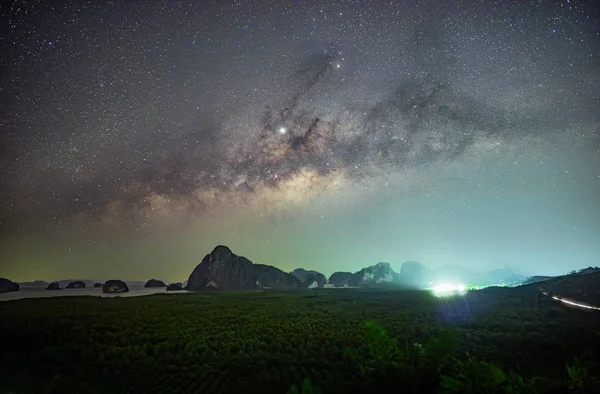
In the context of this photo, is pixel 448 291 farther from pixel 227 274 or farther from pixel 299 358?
pixel 227 274

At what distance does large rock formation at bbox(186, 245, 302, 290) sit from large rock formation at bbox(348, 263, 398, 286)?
49830mm

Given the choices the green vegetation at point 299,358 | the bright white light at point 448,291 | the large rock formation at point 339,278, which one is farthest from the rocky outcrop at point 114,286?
the large rock formation at point 339,278

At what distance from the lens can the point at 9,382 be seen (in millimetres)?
8531

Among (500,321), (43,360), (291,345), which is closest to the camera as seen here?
(43,360)

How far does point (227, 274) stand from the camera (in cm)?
9388

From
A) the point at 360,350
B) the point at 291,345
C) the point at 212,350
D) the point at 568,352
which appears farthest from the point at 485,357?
the point at 212,350

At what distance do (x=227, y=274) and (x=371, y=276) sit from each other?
86.4m

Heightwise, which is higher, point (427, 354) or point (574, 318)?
point (427, 354)

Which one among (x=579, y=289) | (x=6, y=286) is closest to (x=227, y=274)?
(x=6, y=286)

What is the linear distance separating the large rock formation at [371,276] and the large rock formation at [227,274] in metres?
49.8

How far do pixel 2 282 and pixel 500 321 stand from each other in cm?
11602

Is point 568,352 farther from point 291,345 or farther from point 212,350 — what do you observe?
point 212,350

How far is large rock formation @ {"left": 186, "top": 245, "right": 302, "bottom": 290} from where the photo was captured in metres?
92.3

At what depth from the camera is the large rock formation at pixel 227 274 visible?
92312 mm
